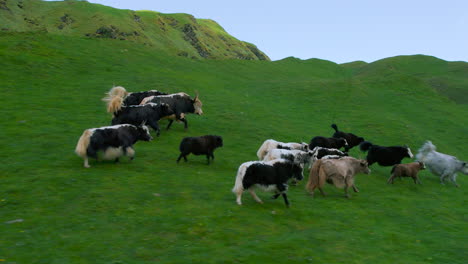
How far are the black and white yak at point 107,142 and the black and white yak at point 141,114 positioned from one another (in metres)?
3.10

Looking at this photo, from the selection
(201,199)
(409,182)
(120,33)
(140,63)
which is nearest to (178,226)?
(201,199)

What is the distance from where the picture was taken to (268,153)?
16.9m

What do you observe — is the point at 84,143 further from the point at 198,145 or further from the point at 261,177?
the point at 261,177

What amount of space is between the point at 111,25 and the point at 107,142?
105730 mm

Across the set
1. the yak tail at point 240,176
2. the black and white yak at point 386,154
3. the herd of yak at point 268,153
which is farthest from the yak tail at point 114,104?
the black and white yak at point 386,154

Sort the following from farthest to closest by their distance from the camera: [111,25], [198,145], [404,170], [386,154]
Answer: [111,25], [386,154], [404,170], [198,145]

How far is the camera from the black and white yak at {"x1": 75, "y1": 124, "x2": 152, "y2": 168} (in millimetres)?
16016

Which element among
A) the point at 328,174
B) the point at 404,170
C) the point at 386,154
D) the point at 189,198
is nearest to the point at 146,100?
the point at 189,198

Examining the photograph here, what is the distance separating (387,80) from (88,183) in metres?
55.7

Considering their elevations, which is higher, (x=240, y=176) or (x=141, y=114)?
(x=141, y=114)

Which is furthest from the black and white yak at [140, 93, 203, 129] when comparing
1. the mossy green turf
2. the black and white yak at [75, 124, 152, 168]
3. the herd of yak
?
the black and white yak at [75, 124, 152, 168]

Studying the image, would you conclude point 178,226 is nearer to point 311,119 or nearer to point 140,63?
point 311,119

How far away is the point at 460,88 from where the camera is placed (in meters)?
72.8

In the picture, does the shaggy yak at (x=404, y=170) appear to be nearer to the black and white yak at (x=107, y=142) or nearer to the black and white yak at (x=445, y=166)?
the black and white yak at (x=445, y=166)
